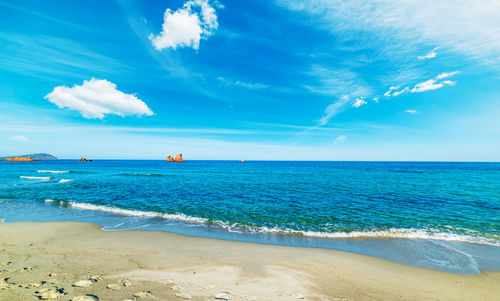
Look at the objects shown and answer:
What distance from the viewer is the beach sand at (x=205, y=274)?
592 centimetres

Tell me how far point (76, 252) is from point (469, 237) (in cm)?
2290

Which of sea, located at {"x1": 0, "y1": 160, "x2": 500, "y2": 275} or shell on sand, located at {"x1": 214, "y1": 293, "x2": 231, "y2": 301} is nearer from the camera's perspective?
shell on sand, located at {"x1": 214, "y1": 293, "x2": 231, "y2": 301}

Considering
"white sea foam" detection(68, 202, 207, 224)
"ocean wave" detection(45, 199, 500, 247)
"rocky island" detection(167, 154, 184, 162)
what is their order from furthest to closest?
"rocky island" detection(167, 154, 184, 162) < "white sea foam" detection(68, 202, 207, 224) < "ocean wave" detection(45, 199, 500, 247)

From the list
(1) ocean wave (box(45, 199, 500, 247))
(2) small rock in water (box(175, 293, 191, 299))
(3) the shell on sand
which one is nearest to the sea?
(1) ocean wave (box(45, 199, 500, 247))

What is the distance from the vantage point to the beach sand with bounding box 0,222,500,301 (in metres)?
5.92

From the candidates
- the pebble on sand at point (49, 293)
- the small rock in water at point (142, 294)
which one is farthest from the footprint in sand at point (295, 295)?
the pebble on sand at point (49, 293)

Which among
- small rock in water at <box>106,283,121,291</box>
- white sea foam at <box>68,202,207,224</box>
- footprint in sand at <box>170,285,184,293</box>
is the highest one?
small rock in water at <box>106,283,121,291</box>

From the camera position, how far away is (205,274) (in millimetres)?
7207

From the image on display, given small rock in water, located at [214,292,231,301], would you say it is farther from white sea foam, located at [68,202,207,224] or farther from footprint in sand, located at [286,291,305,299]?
white sea foam, located at [68,202,207,224]

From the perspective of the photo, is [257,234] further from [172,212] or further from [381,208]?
[381,208]

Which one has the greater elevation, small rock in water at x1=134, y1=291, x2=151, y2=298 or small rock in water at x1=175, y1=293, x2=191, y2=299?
small rock in water at x1=134, y1=291, x2=151, y2=298

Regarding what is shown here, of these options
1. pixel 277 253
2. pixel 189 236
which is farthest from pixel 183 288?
pixel 189 236

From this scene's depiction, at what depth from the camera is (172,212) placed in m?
16.5

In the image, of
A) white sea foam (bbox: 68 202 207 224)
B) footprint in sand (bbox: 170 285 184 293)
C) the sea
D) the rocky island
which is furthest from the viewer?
the rocky island
